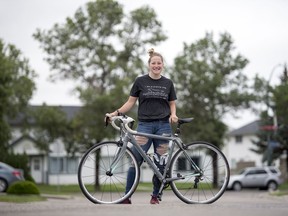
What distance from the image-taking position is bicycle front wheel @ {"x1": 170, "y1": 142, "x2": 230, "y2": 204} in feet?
24.3

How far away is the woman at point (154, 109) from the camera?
289 inches

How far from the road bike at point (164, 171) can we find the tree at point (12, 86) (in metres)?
38.2

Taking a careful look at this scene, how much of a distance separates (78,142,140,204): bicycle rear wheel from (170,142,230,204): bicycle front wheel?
50 cm

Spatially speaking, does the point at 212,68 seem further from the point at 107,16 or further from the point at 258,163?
the point at 258,163

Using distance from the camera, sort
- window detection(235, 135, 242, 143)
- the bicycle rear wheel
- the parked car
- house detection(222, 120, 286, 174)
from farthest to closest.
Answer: window detection(235, 135, 242, 143)
house detection(222, 120, 286, 174)
the parked car
the bicycle rear wheel

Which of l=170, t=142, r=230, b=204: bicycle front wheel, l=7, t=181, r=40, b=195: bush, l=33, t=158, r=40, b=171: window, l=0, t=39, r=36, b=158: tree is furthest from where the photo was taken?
l=33, t=158, r=40, b=171: window

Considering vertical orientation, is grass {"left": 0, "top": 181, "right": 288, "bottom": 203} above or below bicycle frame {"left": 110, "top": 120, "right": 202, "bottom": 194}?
below

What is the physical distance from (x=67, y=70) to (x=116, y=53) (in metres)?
3.56

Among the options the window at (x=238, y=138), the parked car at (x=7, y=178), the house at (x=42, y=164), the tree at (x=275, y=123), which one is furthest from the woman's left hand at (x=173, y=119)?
the window at (x=238, y=138)

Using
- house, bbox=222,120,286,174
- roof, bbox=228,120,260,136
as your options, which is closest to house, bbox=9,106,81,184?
house, bbox=222,120,286,174

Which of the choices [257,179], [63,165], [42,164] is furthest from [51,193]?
[63,165]

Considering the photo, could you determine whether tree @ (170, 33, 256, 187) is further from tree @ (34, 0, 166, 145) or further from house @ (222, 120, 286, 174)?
house @ (222, 120, 286, 174)

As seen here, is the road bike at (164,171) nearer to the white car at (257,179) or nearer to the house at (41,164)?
the white car at (257,179)

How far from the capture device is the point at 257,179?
151ft
